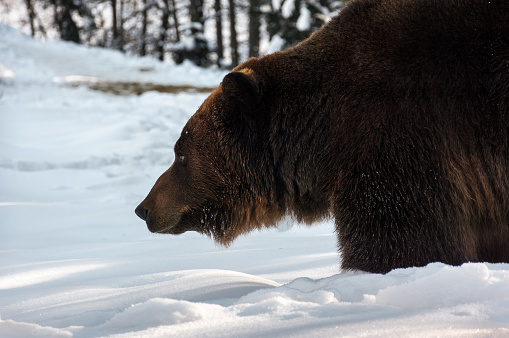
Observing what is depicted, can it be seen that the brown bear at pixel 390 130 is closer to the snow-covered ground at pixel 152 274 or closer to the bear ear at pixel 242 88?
the bear ear at pixel 242 88

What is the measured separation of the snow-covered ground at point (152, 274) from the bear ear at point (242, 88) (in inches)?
33.6

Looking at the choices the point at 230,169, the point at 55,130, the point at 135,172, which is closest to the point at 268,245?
the point at 230,169

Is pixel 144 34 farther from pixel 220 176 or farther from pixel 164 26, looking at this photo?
pixel 220 176

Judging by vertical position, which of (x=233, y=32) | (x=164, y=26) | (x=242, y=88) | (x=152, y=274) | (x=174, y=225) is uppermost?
(x=164, y=26)

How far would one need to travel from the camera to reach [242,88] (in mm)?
3221

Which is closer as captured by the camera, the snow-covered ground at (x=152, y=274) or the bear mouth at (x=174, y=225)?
the snow-covered ground at (x=152, y=274)

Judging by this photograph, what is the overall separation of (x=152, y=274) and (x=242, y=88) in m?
1.15

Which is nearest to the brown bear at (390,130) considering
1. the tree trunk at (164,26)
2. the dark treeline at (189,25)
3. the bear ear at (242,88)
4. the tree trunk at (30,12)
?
the bear ear at (242,88)

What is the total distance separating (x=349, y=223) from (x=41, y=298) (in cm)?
156

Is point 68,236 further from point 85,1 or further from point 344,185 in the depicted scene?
point 85,1

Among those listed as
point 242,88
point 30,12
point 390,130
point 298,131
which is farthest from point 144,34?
point 390,130

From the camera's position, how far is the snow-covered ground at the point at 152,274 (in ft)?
6.33

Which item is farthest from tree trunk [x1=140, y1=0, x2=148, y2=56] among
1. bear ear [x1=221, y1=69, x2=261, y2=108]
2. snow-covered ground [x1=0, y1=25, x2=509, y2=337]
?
bear ear [x1=221, y1=69, x2=261, y2=108]

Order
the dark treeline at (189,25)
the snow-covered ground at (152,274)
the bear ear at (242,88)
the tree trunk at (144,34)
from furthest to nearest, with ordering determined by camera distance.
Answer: the tree trunk at (144,34) < the dark treeline at (189,25) < the bear ear at (242,88) < the snow-covered ground at (152,274)
